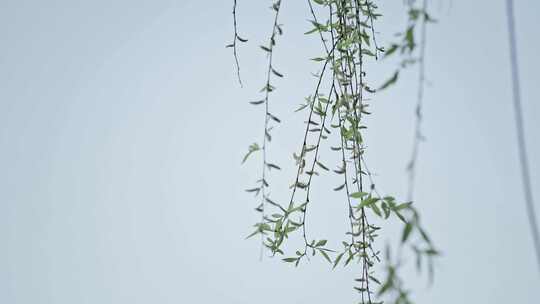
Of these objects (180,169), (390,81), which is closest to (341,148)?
(390,81)

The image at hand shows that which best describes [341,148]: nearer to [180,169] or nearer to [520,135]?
[520,135]

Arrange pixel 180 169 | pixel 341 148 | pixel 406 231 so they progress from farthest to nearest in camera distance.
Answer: pixel 180 169 < pixel 341 148 < pixel 406 231

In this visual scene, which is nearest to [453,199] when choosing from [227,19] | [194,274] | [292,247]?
[292,247]

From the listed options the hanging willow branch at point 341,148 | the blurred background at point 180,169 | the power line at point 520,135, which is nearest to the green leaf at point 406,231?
the power line at point 520,135

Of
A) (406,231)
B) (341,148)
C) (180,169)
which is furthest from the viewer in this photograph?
(180,169)

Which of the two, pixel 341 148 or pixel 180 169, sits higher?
pixel 180 169

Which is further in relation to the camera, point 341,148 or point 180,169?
point 180,169

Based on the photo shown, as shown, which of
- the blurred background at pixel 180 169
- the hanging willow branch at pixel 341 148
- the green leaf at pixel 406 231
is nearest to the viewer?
the green leaf at pixel 406 231

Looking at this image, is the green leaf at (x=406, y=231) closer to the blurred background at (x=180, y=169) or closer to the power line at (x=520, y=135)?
the power line at (x=520, y=135)

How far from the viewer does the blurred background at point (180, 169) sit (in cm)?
524

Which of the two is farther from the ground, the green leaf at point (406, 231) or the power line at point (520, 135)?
the power line at point (520, 135)

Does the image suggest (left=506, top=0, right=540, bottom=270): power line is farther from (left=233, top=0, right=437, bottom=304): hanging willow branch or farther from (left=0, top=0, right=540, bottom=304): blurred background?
(left=0, top=0, right=540, bottom=304): blurred background

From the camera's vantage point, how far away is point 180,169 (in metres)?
9.20

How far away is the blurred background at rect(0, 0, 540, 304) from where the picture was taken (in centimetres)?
524
